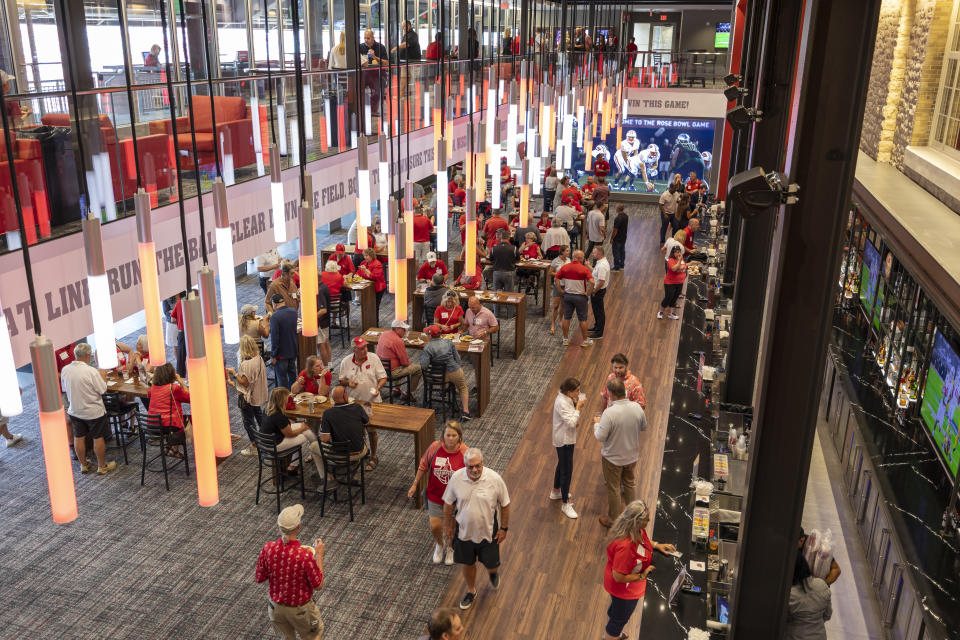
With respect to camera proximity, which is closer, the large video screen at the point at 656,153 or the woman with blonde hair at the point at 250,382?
the woman with blonde hair at the point at 250,382

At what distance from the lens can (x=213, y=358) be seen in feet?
10.2

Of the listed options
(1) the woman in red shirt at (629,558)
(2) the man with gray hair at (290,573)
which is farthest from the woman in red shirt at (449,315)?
(1) the woman in red shirt at (629,558)

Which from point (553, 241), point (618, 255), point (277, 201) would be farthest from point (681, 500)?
point (618, 255)

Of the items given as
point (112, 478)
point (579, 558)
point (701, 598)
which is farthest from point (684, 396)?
point (112, 478)

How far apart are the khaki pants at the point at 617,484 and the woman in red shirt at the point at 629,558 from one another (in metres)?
1.56

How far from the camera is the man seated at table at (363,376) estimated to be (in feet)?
26.7

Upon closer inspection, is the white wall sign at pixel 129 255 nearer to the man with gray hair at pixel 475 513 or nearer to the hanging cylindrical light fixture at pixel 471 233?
the hanging cylindrical light fixture at pixel 471 233

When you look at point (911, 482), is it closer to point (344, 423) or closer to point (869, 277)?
point (869, 277)

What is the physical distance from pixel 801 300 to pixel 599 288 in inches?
319

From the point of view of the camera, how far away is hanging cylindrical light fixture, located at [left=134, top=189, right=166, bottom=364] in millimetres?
3340

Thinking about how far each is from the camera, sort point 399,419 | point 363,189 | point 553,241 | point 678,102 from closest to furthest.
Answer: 1. point 363,189
2. point 399,419
3. point 553,241
4. point 678,102

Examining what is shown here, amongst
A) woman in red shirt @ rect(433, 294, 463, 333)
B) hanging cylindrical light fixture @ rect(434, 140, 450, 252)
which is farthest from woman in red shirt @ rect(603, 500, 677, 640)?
woman in red shirt @ rect(433, 294, 463, 333)

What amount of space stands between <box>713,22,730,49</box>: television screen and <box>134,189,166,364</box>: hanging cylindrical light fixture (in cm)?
2800

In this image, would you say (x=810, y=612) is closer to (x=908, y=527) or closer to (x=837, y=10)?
(x=908, y=527)
